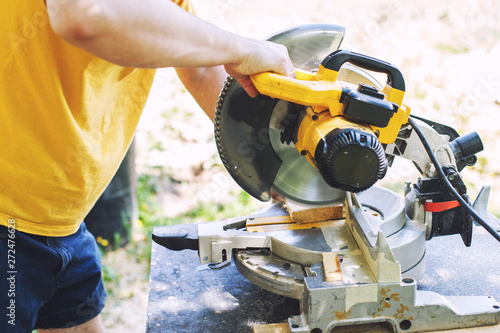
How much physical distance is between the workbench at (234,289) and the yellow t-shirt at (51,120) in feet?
1.08

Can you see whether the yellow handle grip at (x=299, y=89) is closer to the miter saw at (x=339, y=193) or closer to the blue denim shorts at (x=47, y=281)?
the miter saw at (x=339, y=193)

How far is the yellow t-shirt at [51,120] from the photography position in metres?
1.02

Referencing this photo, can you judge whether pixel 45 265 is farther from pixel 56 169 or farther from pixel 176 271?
pixel 176 271

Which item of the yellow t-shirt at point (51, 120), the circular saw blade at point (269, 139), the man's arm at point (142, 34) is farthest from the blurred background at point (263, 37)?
the man's arm at point (142, 34)

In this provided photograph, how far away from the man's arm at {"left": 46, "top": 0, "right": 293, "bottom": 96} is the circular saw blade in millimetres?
287

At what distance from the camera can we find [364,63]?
1.12 meters

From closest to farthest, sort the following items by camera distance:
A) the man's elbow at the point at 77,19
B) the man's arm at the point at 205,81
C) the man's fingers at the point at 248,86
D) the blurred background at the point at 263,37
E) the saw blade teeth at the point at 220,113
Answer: the man's elbow at the point at 77,19, the man's fingers at the point at 248,86, the saw blade teeth at the point at 220,113, the man's arm at the point at 205,81, the blurred background at the point at 263,37

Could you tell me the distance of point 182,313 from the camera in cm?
130

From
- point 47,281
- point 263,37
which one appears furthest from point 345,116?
point 263,37

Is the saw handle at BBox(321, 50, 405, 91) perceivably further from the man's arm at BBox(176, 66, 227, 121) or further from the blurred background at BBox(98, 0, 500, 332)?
the blurred background at BBox(98, 0, 500, 332)

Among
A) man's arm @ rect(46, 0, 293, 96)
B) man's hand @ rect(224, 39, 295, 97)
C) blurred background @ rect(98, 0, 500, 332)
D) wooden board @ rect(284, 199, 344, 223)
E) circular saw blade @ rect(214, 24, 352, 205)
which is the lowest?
blurred background @ rect(98, 0, 500, 332)

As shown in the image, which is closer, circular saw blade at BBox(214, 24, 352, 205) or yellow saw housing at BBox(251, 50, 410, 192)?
yellow saw housing at BBox(251, 50, 410, 192)

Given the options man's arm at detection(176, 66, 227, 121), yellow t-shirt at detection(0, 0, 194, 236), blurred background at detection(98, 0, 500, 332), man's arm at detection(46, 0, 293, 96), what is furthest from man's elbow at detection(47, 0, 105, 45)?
blurred background at detection(98, 0, 500, 332)

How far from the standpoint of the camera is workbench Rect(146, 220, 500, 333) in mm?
1267
